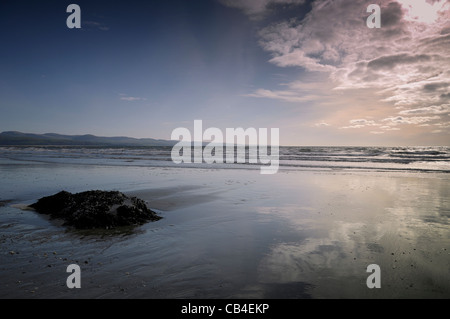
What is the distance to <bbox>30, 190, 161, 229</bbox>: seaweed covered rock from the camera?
675cm

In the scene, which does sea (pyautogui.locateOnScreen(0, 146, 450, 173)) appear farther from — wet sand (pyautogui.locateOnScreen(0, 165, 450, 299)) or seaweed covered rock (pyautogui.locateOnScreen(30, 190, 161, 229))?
seaweed covered rock (pyautogui.locateOnScreen(30, 190, 161, 229))

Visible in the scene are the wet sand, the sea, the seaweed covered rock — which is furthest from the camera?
the sea

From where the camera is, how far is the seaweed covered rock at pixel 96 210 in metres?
6.75

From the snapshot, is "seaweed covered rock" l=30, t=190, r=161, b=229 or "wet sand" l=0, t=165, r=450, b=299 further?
"seaweed covered rock" l=30, t=190, r=161, b=229

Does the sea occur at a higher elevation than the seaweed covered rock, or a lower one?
higher

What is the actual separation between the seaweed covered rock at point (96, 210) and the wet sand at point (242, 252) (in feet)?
1.37

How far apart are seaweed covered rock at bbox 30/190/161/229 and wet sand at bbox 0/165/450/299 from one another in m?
0.42

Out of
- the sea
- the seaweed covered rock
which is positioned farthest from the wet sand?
the sea

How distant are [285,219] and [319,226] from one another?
100 cm

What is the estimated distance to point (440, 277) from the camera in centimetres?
419

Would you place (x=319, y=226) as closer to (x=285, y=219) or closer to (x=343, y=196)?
(x=285, y=219)

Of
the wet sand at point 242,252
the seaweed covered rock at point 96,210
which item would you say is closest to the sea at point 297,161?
the wet sand at point 242,252

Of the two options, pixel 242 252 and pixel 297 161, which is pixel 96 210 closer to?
pixel 242 252
